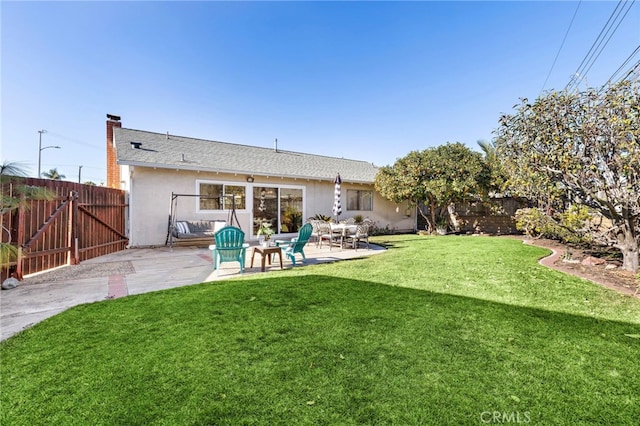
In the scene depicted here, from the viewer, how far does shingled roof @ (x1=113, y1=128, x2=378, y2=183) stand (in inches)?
426

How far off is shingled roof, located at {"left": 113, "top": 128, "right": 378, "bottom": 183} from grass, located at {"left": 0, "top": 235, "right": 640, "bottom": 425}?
23.8 ft

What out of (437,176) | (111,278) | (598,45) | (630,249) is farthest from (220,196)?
(598,45)

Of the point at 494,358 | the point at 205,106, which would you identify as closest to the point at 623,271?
the point at 494,358

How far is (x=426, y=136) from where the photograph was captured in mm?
19312

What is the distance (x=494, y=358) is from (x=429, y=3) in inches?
476

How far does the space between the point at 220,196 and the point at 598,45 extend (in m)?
13.7

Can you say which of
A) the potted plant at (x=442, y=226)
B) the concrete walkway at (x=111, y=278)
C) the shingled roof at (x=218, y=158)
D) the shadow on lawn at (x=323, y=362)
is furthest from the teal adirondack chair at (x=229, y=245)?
the potted plant at (x=442, y=226)

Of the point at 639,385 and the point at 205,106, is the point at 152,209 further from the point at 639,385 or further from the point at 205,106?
the point at 639,385

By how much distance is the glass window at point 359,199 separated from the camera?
52.8 ft

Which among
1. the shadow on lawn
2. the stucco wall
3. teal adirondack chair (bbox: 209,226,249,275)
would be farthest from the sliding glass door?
the shadow on lawn

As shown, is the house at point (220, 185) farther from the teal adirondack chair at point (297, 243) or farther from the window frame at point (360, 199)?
the teal adirondack chair at point (297, 243)

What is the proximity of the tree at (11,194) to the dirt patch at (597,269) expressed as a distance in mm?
10561

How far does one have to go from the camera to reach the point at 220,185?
12055 mm

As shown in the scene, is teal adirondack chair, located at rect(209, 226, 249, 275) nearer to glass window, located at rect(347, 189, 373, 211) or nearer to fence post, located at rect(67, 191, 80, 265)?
fence post, located at rect(67, 191, 80, 265)
